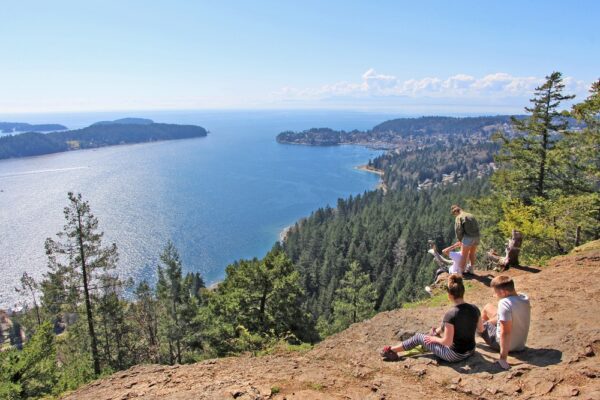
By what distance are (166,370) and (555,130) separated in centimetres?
2243

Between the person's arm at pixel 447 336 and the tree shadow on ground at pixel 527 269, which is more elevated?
the person's arm at pixel 447 336

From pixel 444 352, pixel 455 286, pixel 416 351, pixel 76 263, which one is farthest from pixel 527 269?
pixel 76 263

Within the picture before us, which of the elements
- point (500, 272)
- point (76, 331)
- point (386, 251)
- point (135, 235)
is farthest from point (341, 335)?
point (135, 235)

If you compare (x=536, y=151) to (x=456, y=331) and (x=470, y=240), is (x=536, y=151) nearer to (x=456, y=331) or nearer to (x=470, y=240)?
Answer: (x=470, y=240)

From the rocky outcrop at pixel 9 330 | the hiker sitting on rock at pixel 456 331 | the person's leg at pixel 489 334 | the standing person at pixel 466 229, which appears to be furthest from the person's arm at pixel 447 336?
the rocky outcrop at pixel 9 330

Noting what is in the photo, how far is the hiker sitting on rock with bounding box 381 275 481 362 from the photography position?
281 inches

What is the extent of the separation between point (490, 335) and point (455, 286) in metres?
1.73

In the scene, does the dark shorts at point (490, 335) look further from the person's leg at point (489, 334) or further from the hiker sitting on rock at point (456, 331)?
the hiker sitting on rock at point (456, 331)

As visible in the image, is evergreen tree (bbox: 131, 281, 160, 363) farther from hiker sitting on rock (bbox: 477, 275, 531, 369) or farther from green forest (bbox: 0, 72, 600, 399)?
hiker sitting on rock (bbox: 477, 275, 531, 369)

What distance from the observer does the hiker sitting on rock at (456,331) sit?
7.14 meters

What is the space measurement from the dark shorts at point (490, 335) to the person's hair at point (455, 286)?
4.65ft

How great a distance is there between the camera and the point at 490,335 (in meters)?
7.75

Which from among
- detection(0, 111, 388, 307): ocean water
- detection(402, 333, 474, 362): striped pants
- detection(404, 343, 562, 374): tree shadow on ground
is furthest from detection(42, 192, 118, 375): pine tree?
detection(0, 111, 388, 307): ocean water

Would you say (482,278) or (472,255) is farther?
(472,255)
